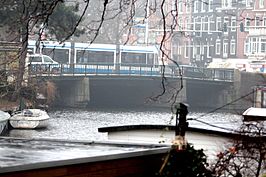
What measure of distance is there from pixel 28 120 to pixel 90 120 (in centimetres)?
353

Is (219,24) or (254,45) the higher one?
(219,24)

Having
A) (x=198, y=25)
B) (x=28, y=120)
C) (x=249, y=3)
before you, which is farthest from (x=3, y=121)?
(x=198, y=25)

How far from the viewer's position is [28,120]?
27234mm

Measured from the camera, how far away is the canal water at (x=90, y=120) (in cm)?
2492

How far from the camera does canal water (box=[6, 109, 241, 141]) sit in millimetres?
24922

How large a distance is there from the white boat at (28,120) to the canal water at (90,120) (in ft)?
0.91

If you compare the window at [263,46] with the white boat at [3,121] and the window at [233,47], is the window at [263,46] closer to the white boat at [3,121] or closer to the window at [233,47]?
the window at [233,47]

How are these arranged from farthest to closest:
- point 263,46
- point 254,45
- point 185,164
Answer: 1. point 254,45
2. point 263,46
3. point 185,164

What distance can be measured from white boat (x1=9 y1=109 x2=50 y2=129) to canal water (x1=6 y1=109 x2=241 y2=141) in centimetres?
28

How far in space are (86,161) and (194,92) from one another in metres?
39.1

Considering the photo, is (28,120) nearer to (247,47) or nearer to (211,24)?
(247,47)

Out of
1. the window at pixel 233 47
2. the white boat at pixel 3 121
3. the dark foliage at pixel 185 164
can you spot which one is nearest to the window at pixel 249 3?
the window at pixel 233 47

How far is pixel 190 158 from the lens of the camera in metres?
5.05

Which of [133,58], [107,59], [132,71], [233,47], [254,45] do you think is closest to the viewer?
[132,71]
